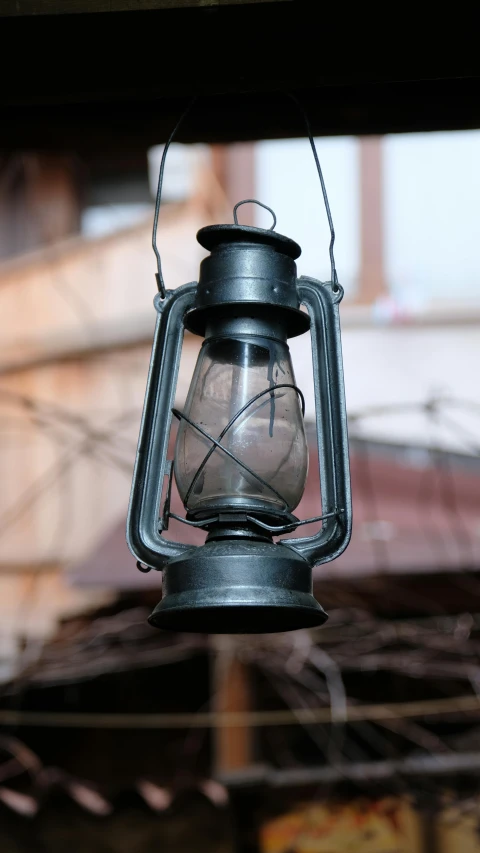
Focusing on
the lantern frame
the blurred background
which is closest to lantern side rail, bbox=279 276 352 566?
the lantern frame

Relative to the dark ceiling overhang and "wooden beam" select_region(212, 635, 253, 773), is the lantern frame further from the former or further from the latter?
"wooden beam" select_region(212, 635, 253, 773)

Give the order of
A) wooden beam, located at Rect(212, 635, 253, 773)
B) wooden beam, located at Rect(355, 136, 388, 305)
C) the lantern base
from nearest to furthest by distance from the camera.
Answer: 1. the lantern base
2. wooden beam, located at Rect(212, 635, 253, 773)
3. wooden beam, located at Rect(355, 136, 388, 305)

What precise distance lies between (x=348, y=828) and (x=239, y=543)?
1.85 m

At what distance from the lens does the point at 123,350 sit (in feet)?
16.1

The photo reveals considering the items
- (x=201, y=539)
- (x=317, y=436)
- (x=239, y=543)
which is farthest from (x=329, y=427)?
(x=201, y=539)

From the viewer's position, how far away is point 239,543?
2.54 feet

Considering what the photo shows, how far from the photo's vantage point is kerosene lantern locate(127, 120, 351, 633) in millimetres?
771

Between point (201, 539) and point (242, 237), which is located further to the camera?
point (201, 539)

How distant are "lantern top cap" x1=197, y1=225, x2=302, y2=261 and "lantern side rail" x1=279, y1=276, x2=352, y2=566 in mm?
39

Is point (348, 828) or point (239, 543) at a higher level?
point (239, 543)

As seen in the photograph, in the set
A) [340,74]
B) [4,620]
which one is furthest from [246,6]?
[4,620]

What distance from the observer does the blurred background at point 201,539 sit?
2301 millimetres

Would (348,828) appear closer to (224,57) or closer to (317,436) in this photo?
(317,436)

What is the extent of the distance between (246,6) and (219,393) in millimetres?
313
